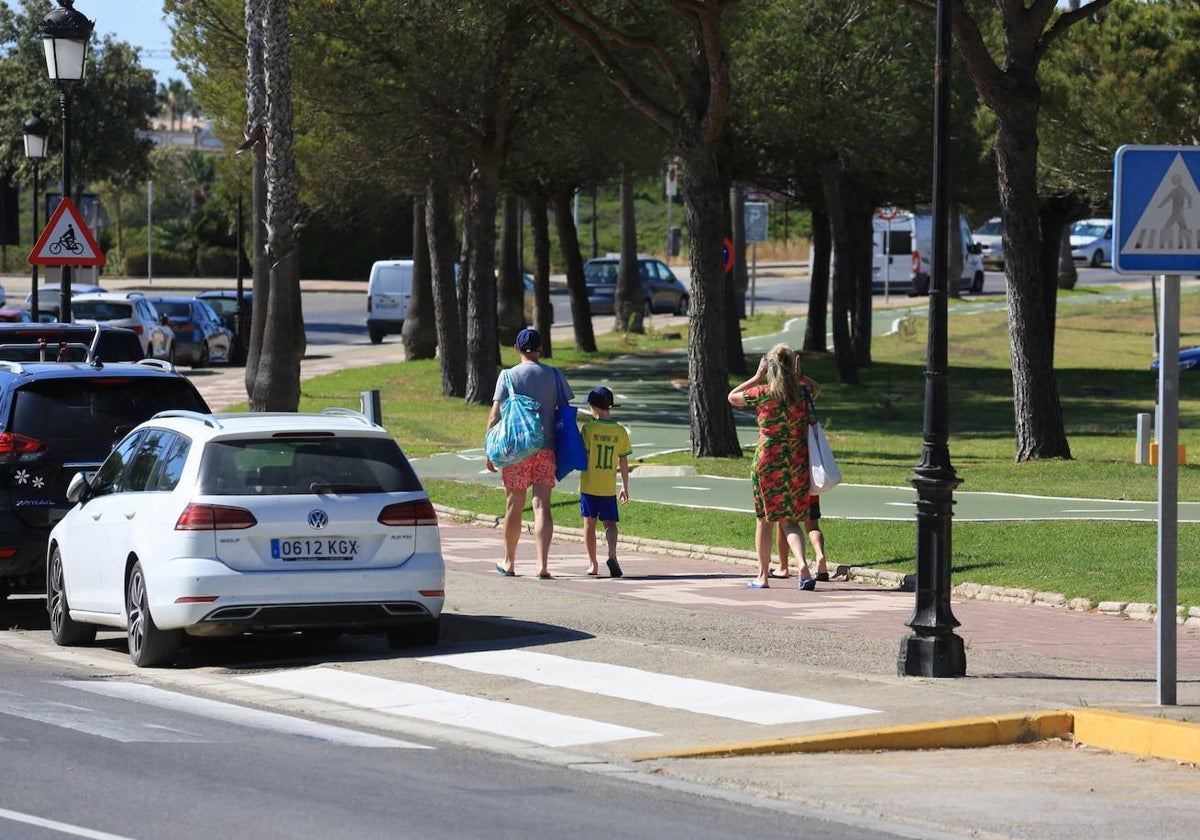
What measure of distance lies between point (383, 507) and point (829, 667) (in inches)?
109

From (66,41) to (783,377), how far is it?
12646mm

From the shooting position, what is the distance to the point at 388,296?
5034 cm

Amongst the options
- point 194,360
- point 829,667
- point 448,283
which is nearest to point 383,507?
point 829,667

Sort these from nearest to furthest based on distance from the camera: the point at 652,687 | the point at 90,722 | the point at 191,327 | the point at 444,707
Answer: the point at 90,722, the point at 444,707, the point at 652,687, the point at 191,327

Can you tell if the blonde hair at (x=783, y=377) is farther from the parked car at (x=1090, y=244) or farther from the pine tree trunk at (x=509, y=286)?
the parked car at (x=1090, y=244)

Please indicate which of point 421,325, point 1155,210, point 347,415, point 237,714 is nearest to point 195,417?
point 347,415

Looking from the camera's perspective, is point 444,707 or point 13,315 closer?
point 444,707

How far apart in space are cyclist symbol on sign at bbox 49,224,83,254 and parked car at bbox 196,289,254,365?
19.7 metres

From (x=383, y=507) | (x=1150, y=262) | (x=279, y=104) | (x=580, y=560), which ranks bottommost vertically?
(x=580, y=560)

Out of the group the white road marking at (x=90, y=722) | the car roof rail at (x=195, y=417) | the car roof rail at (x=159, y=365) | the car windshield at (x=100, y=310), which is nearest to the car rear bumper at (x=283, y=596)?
the car roof rail at (x=195, y=417)

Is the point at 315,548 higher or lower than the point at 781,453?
lower

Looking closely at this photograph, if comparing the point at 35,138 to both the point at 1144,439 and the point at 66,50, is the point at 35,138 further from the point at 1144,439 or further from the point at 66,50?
the point at 1144,439

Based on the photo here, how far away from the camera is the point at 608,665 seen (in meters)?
11.0

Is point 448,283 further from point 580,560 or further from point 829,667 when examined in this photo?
point 829,667
